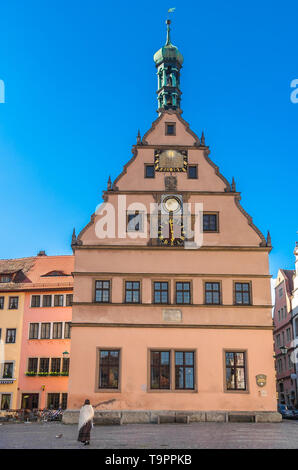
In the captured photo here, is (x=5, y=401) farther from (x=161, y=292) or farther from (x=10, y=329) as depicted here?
(x=161, y=292)

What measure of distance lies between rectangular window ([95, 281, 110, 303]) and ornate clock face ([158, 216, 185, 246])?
3663 millimetres

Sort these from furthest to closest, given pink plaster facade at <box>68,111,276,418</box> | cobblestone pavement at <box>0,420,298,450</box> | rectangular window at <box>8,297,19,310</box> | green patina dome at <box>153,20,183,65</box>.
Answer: rectangular window at <box>8,297,19,310</box>
green patina dome at <box>153,20,183,65</box>
pink plaster facade at <box>68,111,276,418</box>
cobblestone pavement at <box>0,420,298,450</box>

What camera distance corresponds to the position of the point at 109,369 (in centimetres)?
2691

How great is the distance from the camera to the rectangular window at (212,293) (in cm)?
2795

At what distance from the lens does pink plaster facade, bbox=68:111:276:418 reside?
2648 cm

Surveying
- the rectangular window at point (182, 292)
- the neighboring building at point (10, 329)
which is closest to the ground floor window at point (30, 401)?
the neighboring building at point (10, 329)

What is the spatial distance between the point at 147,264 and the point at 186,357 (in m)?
5.06

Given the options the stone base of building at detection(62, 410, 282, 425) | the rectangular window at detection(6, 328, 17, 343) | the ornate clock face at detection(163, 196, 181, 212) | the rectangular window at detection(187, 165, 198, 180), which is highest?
the rectangular window at detection(187, 165, 198, 180)

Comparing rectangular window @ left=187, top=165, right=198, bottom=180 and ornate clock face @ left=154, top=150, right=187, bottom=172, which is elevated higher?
ornate clock face @ left=154, top=150, right=187, bottom=172

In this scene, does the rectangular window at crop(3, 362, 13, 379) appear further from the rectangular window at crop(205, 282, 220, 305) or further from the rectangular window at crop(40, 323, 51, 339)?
the rectangular window at crop(205, 282, 220, 305)

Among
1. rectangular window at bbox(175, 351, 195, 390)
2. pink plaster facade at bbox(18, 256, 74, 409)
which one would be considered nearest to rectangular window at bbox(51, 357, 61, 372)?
pink plaster facade at bbox(18, 256, 74, 409)

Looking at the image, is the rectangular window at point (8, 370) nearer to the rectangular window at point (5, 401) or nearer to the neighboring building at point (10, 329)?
the neighboring building at point (10, 329)

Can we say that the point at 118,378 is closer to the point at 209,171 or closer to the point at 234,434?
the point at 234,434

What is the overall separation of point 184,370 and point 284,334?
3179cm
